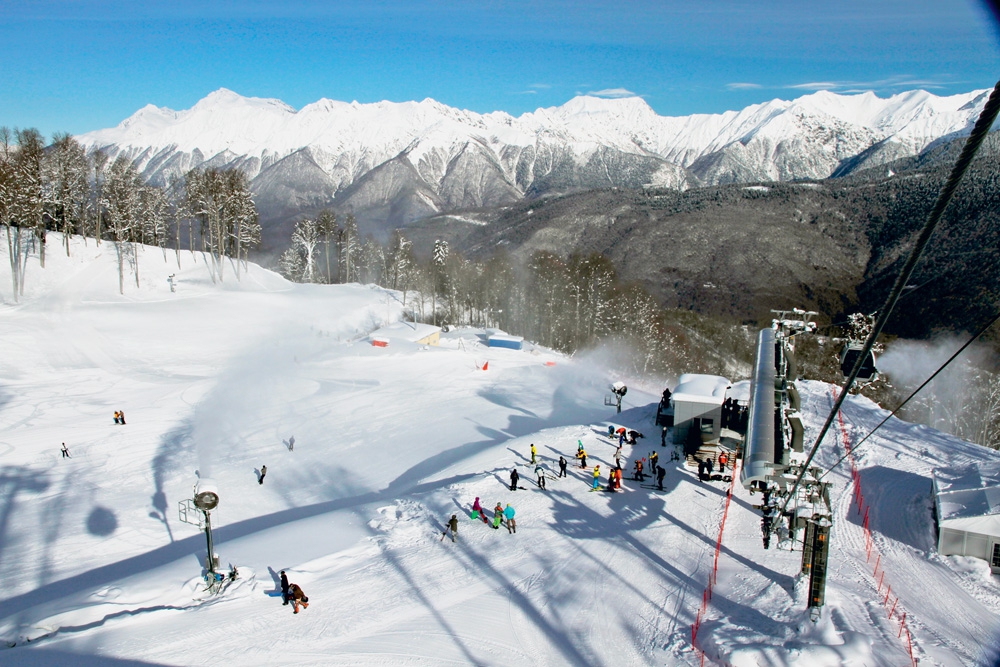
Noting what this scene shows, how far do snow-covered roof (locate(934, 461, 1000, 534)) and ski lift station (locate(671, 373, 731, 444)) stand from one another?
22.6ft

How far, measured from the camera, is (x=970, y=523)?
1523 cm

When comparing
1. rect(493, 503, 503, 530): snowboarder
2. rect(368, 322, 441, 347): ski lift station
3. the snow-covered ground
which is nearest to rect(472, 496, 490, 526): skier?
the snow-covered ground

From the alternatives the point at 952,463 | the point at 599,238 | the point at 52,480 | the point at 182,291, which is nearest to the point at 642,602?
the point at 952,463

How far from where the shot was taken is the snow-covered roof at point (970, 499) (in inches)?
596

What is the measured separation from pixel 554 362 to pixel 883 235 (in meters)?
143

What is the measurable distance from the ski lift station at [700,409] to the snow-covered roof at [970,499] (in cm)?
689

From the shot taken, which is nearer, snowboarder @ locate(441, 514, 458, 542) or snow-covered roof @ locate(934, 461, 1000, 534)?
snow-covered roof @ locate(934, 461, 1000, 534)

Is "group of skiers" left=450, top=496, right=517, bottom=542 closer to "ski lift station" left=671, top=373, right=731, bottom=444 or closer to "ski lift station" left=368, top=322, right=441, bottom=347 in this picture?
"ski lift station" left=671, top=373, right=731, bottom=444

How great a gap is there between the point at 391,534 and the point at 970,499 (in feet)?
54.2

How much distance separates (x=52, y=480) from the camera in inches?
930

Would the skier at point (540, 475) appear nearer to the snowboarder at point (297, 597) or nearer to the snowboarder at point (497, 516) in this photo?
the snowboarder at point (497, 516)

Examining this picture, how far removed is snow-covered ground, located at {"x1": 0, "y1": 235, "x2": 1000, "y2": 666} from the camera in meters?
11.5

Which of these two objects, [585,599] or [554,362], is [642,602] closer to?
[585,599]

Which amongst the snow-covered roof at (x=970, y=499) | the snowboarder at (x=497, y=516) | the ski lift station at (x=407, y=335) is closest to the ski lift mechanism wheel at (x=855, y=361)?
the snow-covered roof at (x=970, y=499)
